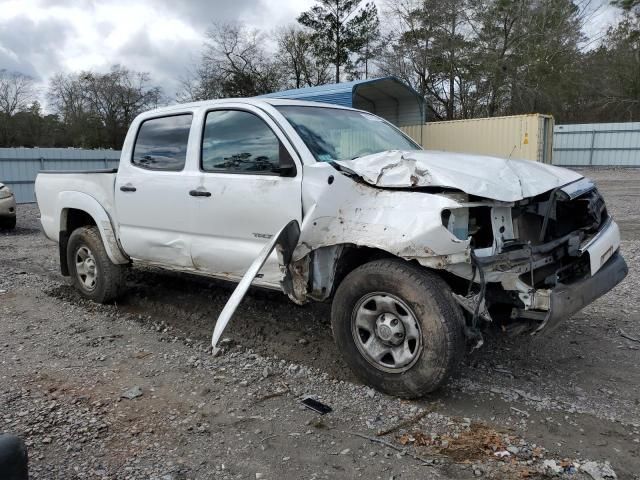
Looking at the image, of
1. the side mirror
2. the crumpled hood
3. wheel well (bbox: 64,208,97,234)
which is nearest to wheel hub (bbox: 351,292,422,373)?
the crumpled hood

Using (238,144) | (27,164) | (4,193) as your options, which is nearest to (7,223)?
Result: (4,193)

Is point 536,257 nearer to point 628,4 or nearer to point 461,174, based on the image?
point 461,174

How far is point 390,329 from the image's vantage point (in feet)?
10.7

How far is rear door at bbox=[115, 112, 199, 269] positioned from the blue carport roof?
37.2ft

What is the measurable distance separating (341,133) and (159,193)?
1.64m

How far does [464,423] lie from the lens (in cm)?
306

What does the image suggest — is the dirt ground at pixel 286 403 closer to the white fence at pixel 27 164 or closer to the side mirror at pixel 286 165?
the side mirror at pixel 286 165

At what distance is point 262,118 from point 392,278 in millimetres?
1639

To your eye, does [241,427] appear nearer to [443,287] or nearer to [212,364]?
[212,364]

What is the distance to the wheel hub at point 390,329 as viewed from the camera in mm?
3260

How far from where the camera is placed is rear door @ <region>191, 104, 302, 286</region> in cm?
373

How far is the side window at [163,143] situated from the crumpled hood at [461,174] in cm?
165

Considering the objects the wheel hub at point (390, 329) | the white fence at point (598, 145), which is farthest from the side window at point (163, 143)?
the white fence at point (598, 145)

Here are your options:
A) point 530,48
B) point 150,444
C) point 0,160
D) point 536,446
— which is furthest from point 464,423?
point 530,48
